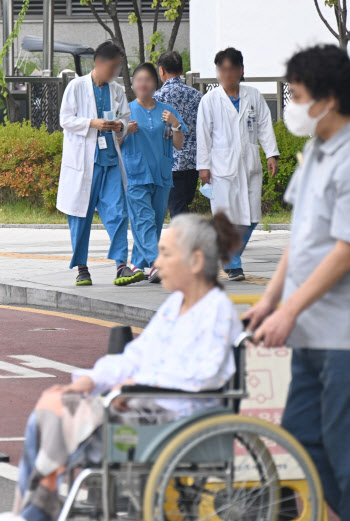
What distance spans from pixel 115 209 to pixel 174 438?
7.03 metres

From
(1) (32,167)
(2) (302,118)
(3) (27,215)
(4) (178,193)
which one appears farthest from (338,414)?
(1) (32,167)

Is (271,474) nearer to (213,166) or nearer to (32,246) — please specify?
(213,166)

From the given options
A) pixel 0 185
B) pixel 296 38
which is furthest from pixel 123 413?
pixel 296 38

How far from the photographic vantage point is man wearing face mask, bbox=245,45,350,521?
11.7 feet

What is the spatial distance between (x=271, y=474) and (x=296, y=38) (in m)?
23.8

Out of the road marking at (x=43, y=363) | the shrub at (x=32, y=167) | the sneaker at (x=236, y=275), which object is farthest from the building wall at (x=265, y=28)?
the road marking at (x=43, y=363)

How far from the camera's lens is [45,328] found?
9.34 meters

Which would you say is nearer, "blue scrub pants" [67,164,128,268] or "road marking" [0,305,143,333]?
Result: "road marking" [0,305,143,333]

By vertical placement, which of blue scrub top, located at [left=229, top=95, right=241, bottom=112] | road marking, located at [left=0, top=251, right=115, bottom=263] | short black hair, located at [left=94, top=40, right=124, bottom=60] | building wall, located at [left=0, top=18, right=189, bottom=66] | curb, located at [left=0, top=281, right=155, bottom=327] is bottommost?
curb, located at [left=0, top=281, right=155, bottom=327]

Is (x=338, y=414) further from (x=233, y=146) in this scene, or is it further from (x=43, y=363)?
(x=233, y=146)

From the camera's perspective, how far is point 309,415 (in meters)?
3.91

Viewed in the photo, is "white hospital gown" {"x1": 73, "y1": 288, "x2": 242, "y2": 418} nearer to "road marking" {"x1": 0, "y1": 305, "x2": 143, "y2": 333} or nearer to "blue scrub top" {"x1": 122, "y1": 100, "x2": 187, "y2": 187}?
"road marking" {"x1": 0, "y1": 305, "x2": 143, "y2": 333}

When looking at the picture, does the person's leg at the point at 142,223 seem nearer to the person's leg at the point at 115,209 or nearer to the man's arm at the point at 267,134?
the person's leg at the point at 115,209

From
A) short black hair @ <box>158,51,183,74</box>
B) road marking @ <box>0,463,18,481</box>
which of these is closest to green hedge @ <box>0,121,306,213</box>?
short black hair @ <box>158,51,183,74</box>
